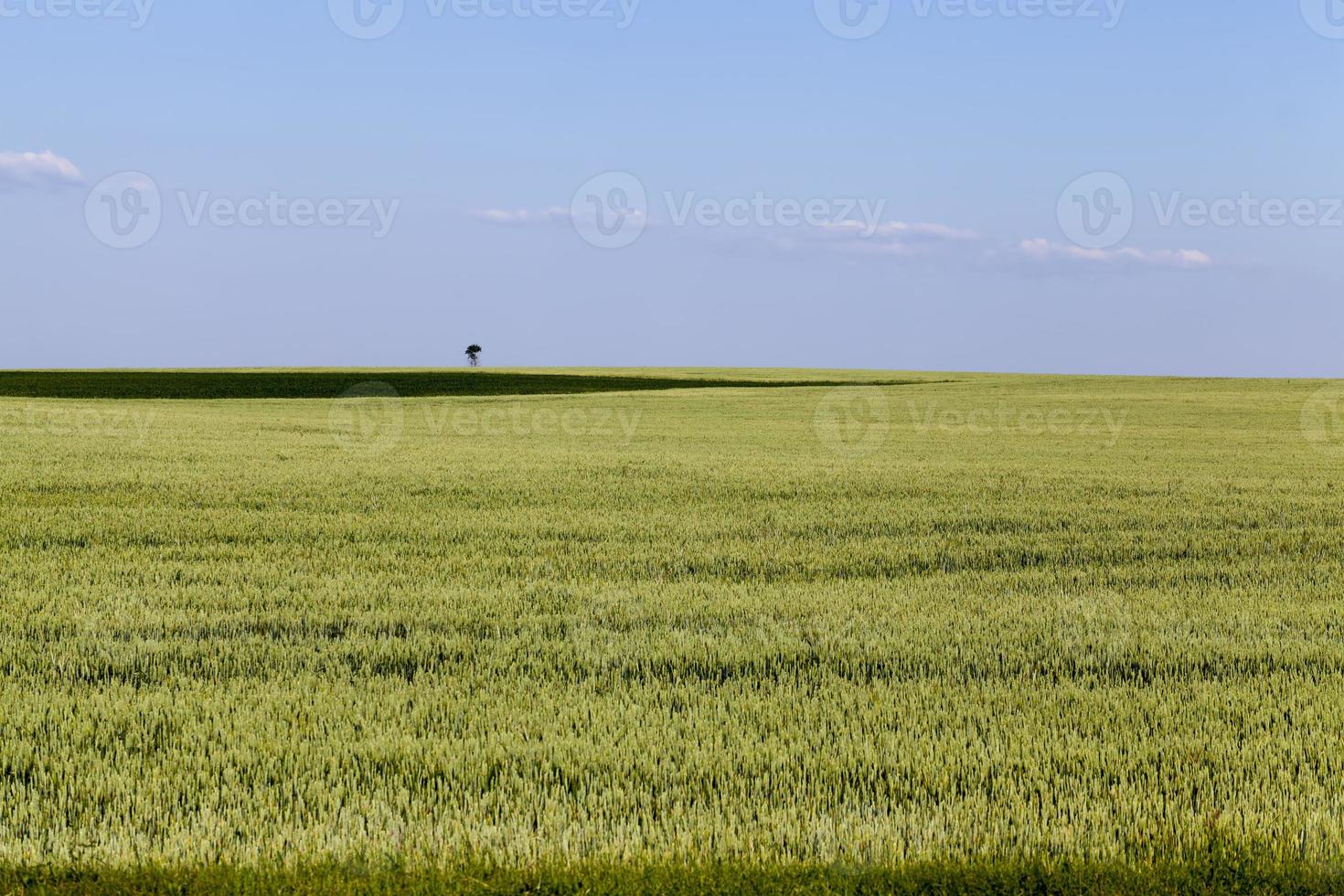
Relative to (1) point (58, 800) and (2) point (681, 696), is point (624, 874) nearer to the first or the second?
(2) point (681, 696)

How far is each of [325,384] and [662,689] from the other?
6659cm

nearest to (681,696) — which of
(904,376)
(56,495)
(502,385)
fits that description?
(56,495)

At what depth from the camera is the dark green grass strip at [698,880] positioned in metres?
4.29

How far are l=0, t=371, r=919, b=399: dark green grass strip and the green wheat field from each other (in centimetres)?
4569

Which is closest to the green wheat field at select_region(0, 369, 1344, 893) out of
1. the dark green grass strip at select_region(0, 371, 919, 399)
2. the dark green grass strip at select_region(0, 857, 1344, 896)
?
the dark green grass strip at select_region(0, 857, 1344, 896)

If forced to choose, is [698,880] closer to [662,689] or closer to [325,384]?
[662,689]

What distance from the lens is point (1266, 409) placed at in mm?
42750

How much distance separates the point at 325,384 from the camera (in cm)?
6906

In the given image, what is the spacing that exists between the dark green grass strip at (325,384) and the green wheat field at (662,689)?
150 feet

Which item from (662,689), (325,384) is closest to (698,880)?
(662,689)

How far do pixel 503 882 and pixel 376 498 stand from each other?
481 inches

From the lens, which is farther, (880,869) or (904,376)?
(904,376)

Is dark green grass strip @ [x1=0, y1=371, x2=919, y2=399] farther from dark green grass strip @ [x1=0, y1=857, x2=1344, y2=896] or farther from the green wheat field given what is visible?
dark green grass strip @ [x1=0, y1=857, x2=1344, y2=896]

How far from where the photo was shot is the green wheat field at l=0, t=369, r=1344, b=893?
4.61m
